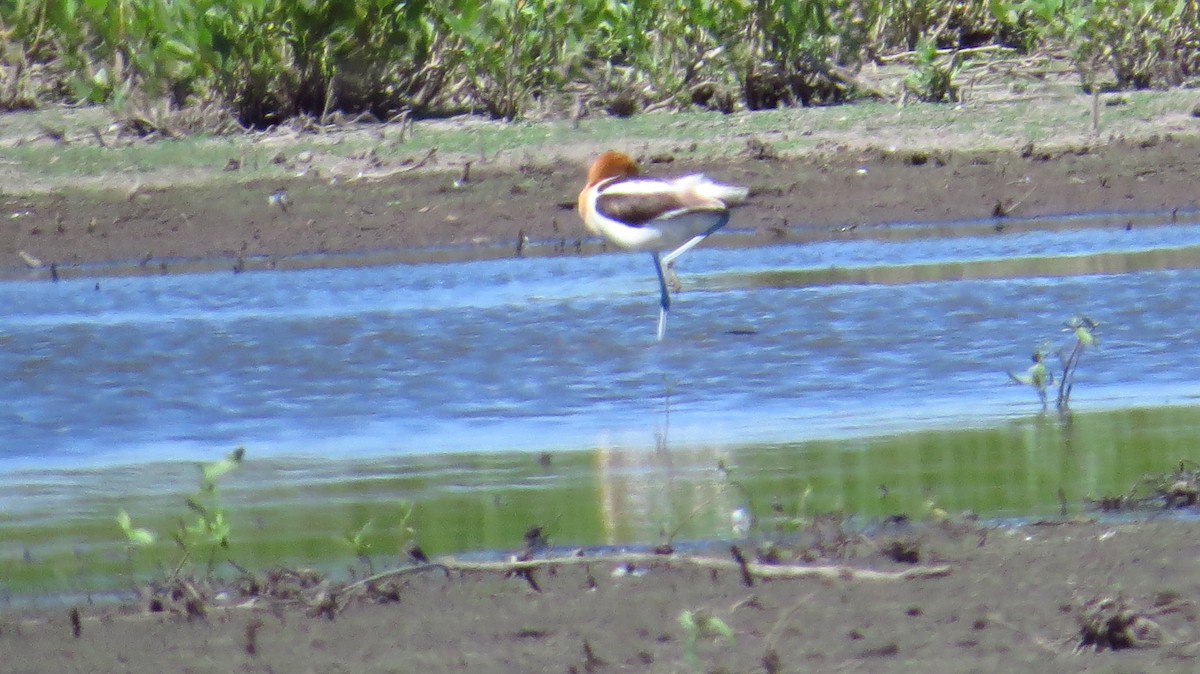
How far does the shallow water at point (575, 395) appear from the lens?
18.8 ft

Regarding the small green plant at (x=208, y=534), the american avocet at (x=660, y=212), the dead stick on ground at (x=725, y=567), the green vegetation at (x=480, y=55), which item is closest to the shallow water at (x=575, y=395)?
the small green plant at (x=208, y=534)

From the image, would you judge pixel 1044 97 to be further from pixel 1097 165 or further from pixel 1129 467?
pixel 1129 467

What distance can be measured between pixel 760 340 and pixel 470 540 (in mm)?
3509

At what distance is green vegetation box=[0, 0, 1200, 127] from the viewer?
14266 mm

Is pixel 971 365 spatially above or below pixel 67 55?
above

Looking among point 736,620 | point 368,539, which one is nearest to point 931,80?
point 368,539

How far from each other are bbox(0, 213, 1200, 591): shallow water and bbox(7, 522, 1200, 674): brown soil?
1.61ft

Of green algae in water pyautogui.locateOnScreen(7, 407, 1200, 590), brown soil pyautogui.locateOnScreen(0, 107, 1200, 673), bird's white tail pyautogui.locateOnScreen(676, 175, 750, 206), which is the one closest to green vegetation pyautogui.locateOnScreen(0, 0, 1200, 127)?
bird's white tail pyautogui.locateOnScreen(676, 175, 750, 206)

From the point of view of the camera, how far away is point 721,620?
4.30m

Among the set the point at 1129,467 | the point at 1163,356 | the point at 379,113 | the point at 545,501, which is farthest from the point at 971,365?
the point at 379,113

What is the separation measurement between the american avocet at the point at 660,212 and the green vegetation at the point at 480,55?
417cm

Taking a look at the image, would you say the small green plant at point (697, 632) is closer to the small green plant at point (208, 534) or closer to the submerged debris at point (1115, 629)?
the submerged debris at point (1115, 629)

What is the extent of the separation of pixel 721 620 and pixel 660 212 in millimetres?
6013

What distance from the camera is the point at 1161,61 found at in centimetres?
1564
